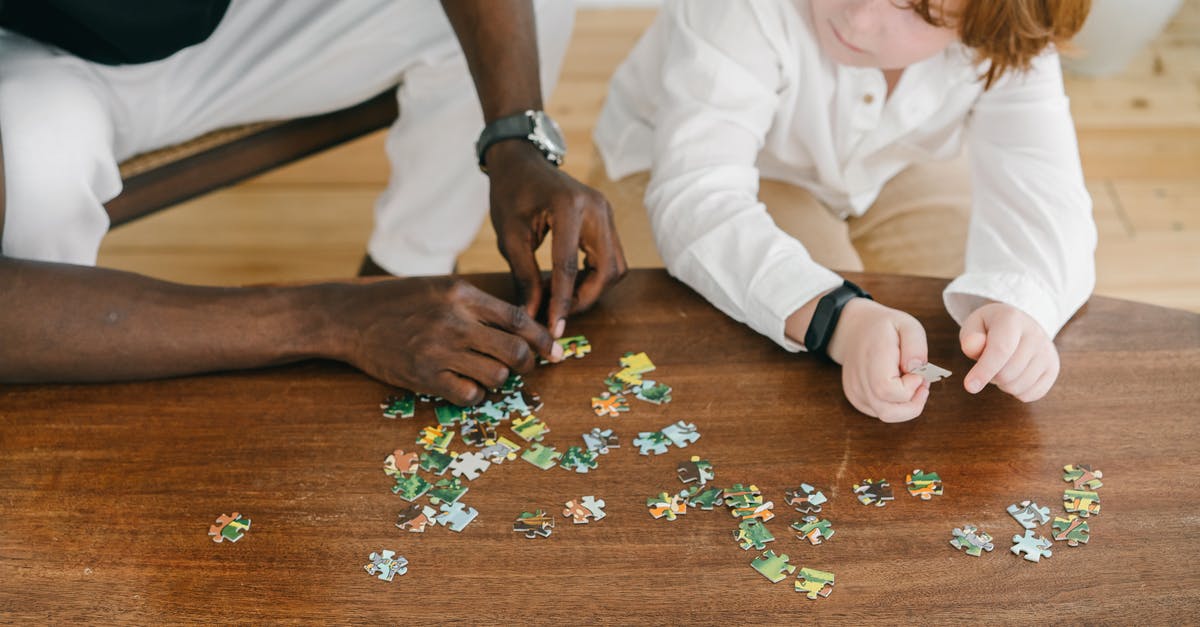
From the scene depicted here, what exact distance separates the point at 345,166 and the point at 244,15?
113 centimetres

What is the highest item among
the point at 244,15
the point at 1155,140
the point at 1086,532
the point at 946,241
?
the point at 244,15

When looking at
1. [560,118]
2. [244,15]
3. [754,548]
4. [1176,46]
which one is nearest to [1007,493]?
[754,548]

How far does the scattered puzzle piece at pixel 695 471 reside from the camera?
982 millimetres

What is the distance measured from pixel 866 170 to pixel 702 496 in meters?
0.80

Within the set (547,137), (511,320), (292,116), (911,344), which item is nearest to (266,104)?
(292,116)

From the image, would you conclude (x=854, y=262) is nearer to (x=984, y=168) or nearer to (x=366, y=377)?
(x=984, y=168)

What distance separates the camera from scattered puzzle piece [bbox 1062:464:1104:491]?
0.98 m

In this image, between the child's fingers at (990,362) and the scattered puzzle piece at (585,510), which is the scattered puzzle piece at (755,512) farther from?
the child's fingers at (990,362)

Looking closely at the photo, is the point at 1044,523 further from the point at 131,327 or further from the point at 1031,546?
the point at 131,327

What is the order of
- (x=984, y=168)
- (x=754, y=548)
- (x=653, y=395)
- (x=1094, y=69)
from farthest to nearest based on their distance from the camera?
(x=1094, y=69) → (x=984, y=168) → (x=653, y=395) → (x=754, y=548)

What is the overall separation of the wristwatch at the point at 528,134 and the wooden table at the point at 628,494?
Result: 266mm

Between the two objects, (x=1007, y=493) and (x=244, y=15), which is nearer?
(x=1007, y=493)

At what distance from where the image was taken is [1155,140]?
2.76m

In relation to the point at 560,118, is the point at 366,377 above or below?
above
